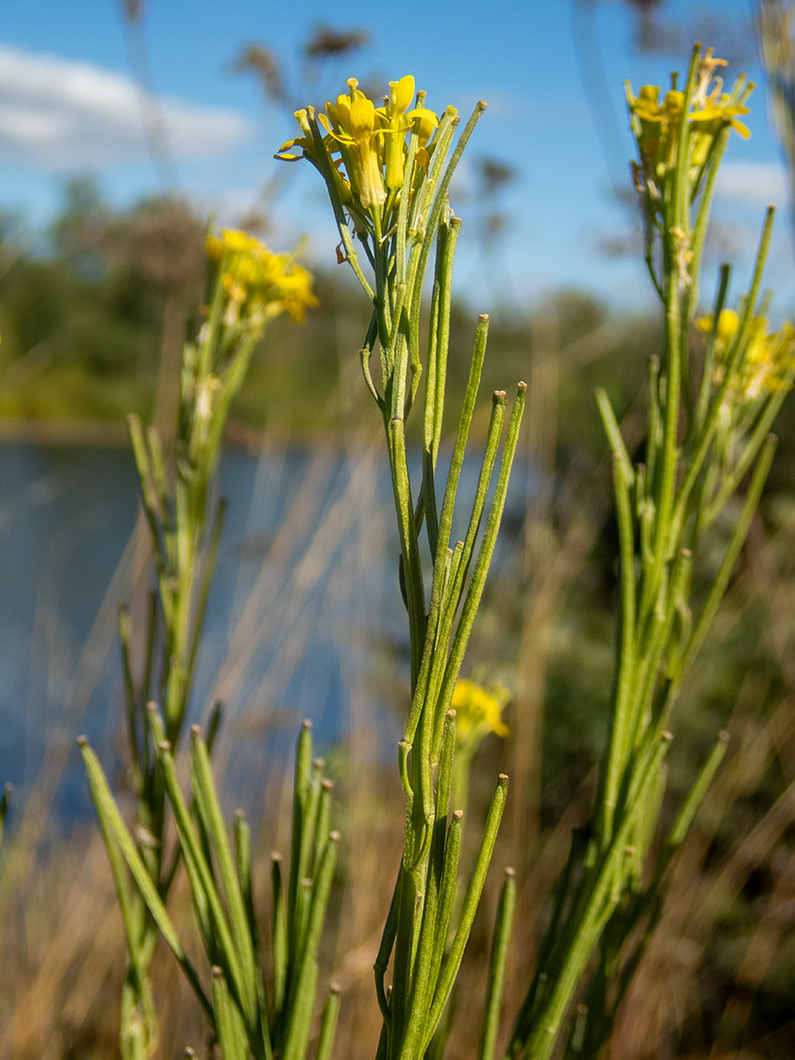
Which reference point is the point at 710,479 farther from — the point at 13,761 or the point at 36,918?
the point at 13,761

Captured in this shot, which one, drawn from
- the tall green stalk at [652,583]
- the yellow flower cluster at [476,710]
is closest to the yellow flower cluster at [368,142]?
the tall green stalk at [652,583]

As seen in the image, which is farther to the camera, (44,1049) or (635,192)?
(44,1049)

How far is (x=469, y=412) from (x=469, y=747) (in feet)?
0.86

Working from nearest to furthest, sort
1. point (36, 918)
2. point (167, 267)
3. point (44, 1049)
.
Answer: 1. point (44, 1049)
2. point (167, 267)
3. point (36, 918)

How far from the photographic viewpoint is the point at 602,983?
0.37 meters

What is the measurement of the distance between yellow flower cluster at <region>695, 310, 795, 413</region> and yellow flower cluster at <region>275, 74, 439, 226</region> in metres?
0.22

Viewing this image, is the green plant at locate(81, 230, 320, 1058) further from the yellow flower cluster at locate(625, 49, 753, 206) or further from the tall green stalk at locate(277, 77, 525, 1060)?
the yellow flower cluster at locate(625, 49, 753, 206)

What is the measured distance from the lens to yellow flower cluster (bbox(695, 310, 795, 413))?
427 millimetres

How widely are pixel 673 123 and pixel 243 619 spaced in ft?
2.69

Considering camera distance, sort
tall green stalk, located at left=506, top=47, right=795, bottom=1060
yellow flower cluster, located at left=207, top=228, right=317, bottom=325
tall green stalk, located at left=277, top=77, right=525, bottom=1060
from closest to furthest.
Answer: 1. tall green stalk, located at left=277, top=77, right=525, bottom=1060
2. tall green stalk, located at left=506, top=47, right=795, bottom=1060
3. yellow flower cluster, located at left=207, top=228, right=317, bottom=325

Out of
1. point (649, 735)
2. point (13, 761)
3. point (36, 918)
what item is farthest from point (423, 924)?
point (13, 761)

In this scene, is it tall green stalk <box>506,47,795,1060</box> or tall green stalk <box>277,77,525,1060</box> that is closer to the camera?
tall green stalk <box>277,77,525,1060</box>

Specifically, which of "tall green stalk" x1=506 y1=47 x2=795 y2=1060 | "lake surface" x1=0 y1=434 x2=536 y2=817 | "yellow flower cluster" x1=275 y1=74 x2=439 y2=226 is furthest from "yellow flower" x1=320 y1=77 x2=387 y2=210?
"lake surface" x1=0 y1=434 x2=536 y2=817

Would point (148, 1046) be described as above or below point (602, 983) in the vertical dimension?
below
